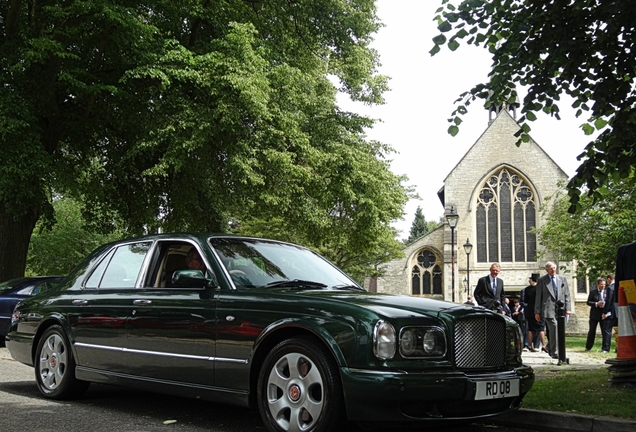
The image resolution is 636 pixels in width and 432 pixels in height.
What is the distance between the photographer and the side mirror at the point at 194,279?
598 cm

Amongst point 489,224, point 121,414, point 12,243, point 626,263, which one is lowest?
point 121,414

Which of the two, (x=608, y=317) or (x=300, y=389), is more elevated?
(x=608, y=317)

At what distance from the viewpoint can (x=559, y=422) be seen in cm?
605

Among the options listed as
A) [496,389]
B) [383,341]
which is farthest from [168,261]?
[496,389]

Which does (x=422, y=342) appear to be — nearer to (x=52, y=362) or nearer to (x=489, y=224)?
(x=52, y=362)

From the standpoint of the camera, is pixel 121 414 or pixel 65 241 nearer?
pixel 121 414

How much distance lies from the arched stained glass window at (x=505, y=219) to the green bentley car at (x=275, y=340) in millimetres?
43861

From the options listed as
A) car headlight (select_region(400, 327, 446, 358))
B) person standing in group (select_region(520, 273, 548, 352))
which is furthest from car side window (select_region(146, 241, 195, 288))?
person standing in group (select_region(520, 273, 548, 352))

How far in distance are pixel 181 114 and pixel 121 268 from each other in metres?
12.0

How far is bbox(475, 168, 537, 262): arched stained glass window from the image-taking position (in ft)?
161

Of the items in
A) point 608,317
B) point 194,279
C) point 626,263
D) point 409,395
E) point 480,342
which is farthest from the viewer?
point 608,317

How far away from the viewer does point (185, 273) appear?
19.6 ft

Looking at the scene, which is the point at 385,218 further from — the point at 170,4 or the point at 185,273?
the point at 185,273

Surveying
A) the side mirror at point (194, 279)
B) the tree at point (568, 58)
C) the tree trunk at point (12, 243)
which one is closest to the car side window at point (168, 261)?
the side mirror at point (194, 279)
